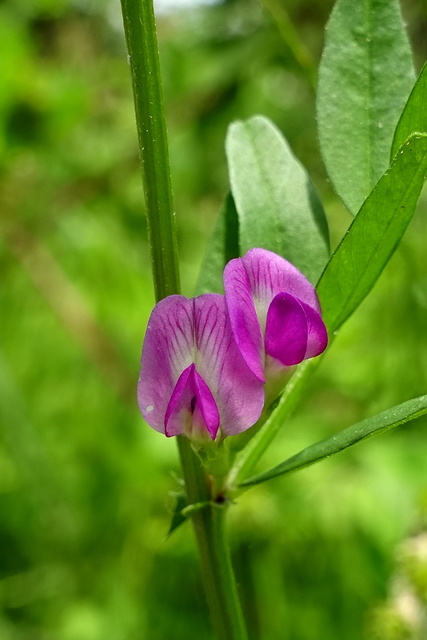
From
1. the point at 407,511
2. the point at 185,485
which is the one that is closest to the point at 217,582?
the point at 185,485

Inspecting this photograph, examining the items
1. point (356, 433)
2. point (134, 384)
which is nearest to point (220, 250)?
point (356, 433)

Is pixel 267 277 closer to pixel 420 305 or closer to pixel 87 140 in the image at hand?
pixel 420 305

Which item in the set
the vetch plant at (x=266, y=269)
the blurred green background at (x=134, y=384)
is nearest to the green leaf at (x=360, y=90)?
the vetch plant at (x=266, y=269)

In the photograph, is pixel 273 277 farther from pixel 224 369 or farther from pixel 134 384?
pixel 134 384

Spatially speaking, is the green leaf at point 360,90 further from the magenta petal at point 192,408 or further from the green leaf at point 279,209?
the magenta petal at point 192,408

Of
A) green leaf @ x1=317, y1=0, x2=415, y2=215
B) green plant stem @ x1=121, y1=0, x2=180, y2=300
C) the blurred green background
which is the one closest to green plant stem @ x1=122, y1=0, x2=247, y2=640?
green plant stem @ x1=121, y1=0, x2=180, y2=300

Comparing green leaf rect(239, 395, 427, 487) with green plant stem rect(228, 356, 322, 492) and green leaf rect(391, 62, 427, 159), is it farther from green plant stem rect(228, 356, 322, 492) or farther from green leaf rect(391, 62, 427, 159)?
green leaf rect(391, 62, 427, 159)

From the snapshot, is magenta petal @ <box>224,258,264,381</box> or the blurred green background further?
the blurred green background
